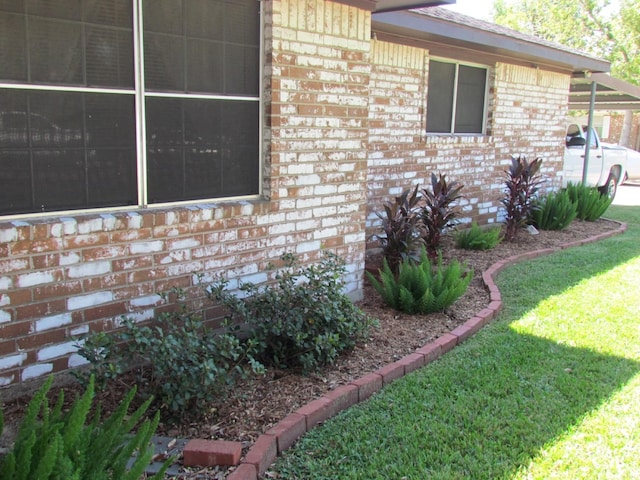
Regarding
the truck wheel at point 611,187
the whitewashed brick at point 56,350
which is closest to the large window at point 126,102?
the whitewashed brick at point 56,350

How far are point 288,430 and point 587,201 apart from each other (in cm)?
958

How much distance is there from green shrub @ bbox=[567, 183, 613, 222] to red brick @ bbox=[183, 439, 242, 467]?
9747 mm

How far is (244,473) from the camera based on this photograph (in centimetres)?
303

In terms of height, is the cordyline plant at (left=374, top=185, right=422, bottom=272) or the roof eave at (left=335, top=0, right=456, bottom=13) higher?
the roof eave at (left=335, top=0, right=456, bottom=13)

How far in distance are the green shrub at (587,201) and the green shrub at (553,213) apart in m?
1.07

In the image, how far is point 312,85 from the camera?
5027 millimetres

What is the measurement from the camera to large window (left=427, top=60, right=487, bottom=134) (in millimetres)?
8789

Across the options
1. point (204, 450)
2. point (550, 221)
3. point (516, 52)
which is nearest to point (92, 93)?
point (204, 450)

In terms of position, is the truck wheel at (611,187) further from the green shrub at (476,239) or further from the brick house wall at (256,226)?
the brick house wall at (256,226)

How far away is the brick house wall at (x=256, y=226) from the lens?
11.8 ft

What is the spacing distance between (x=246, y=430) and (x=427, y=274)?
2.79m

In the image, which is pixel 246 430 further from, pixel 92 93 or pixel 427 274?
pixel 427 274

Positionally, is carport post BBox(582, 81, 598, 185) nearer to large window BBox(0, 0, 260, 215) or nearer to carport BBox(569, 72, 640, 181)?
carport BBox(569, 72, 640, 181)

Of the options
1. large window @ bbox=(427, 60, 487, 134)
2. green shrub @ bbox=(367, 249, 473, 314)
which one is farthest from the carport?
green shrub @ bbox=(367, 249, 473, 314)
